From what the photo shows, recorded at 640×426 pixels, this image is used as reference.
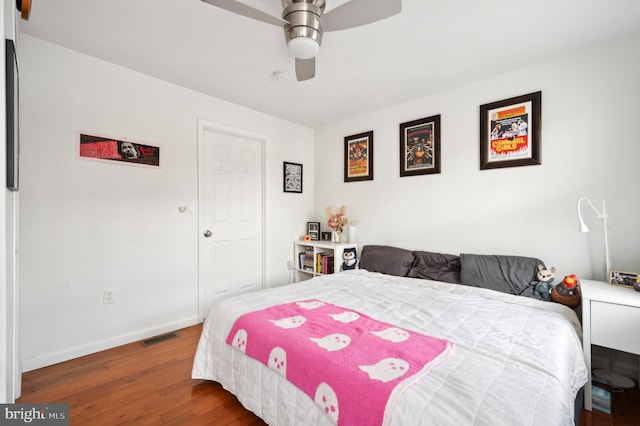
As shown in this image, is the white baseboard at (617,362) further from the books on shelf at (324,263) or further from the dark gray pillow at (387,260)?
the books on shelf at (324,263)

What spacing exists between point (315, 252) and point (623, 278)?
2.64 m

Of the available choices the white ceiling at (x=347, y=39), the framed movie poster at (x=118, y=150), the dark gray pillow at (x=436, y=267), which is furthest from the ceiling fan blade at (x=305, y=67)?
the dark gray pillow at (x=436, y=267)

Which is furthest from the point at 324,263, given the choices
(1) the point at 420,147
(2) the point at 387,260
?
(1) the point at 420,147

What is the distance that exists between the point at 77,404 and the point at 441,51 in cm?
332

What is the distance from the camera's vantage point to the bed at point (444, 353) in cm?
96

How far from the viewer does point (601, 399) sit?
65.6 inches

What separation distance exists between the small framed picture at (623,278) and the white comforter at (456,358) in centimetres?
40

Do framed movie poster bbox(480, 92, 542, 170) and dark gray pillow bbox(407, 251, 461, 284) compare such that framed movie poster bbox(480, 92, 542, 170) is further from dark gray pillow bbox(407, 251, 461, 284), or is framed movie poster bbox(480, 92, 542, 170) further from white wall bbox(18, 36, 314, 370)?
white wall bbox(18, 36, 314, 370)

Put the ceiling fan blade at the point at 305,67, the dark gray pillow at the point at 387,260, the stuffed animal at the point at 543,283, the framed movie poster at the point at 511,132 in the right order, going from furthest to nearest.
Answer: the dark gray pillow at the point at 387,260, the framed movie poster at the point at 511,132, the stuffed animal at the point at 543,283, the ceiling fan blade at the point at 305,67

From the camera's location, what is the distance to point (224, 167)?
3.22m

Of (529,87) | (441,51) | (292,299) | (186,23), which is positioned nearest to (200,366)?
(292,299)

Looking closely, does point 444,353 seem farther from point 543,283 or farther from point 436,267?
point 436,267

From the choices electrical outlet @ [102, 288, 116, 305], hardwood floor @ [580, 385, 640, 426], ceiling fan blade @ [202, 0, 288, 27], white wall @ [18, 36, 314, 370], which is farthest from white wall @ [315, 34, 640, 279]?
electrical outlet @ [102, 288, 116, 305]

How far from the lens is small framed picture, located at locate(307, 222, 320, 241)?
3924 millimetres
